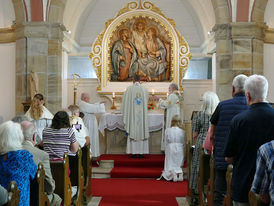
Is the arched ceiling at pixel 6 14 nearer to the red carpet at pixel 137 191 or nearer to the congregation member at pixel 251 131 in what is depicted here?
the red carpet at pixel 137 191

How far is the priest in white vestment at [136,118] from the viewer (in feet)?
36.1

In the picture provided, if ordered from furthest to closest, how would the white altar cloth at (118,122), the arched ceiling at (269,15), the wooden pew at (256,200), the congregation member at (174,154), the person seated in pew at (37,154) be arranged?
the arched ceiling at (269,15) → the white altar cloth at (118,122) → the congregation member at (174,154) → the person seated in pew at (37,154) → the wooden pew at (256,200)

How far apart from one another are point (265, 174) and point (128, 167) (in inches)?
295

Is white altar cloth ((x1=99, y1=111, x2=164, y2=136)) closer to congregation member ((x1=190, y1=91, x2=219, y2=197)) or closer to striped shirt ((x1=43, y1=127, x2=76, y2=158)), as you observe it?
congregation member ((x1=190, y1=91, x2=219, y2=197))

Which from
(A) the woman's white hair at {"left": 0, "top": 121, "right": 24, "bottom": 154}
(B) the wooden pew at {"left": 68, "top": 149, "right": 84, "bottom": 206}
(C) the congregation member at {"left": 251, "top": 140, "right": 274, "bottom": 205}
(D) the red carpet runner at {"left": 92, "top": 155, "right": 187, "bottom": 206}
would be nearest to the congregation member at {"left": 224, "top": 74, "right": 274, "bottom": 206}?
(C) the congregation member at {"left": 251, "top": 140, "right": 274, "bottom": 205}

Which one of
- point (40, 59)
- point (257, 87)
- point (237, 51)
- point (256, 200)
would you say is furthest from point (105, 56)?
point (256, 200)

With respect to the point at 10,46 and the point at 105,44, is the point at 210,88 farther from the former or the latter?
the point at 10,46

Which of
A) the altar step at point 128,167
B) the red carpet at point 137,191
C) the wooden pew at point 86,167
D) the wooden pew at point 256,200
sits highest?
the wooden pew at point 256,200

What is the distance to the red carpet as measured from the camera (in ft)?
24.2

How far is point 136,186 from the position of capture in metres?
8.67

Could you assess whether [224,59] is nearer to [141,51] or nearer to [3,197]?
[141,51]

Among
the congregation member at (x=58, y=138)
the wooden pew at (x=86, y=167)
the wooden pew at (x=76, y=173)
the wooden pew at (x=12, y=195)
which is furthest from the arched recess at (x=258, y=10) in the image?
the wooden pew at (x=12, y=195)

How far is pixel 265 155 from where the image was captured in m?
2.93

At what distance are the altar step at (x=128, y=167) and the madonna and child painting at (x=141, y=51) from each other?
3.87m
